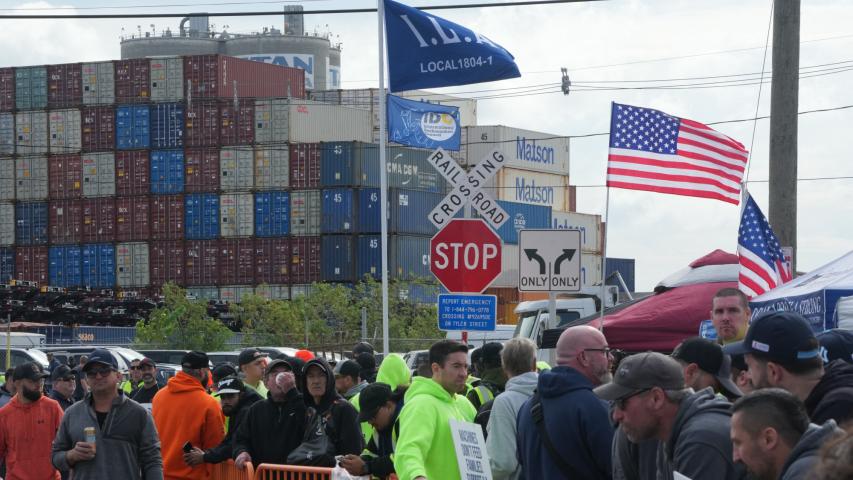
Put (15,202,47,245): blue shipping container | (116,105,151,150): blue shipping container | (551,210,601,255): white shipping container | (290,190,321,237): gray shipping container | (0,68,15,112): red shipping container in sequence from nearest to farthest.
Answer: (290,190,321,237): gray shipping container < (116,105,151,150): blue shipping container < (15,202,47,245): blue shipping container < (0,68,15,112): red shipping container < (551,210,601,255): white shipping container

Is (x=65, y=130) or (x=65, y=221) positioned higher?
(x=65, y=130)

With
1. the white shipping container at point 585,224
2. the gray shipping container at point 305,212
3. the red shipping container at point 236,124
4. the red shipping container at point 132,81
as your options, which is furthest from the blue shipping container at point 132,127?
the white shipping container at point 585,224

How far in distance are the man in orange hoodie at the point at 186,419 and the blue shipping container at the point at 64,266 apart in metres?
64.3

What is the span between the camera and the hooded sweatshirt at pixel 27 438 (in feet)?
34.7

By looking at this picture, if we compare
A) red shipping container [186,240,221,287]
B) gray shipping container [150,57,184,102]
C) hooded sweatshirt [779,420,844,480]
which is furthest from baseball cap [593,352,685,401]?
gray shipping container [150,57,184,102]

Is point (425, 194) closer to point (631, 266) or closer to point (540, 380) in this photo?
point (631, 266)

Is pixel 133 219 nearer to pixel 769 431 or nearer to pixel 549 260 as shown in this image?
pixel 549 260

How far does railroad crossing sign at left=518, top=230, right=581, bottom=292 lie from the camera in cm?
1295

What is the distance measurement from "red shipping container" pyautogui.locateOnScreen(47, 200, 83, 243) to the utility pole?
64716mm

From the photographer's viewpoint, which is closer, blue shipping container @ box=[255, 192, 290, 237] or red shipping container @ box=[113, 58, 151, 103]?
blue shipping container @ box=[255, 192, 290, 237]

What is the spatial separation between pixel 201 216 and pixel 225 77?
7.31m

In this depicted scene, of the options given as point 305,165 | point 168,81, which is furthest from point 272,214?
point 168,81

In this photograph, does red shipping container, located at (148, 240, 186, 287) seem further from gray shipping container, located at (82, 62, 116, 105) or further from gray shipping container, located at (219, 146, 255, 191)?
gray shipping container, located at (82, 62, 116, 105)

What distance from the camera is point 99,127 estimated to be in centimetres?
7256
